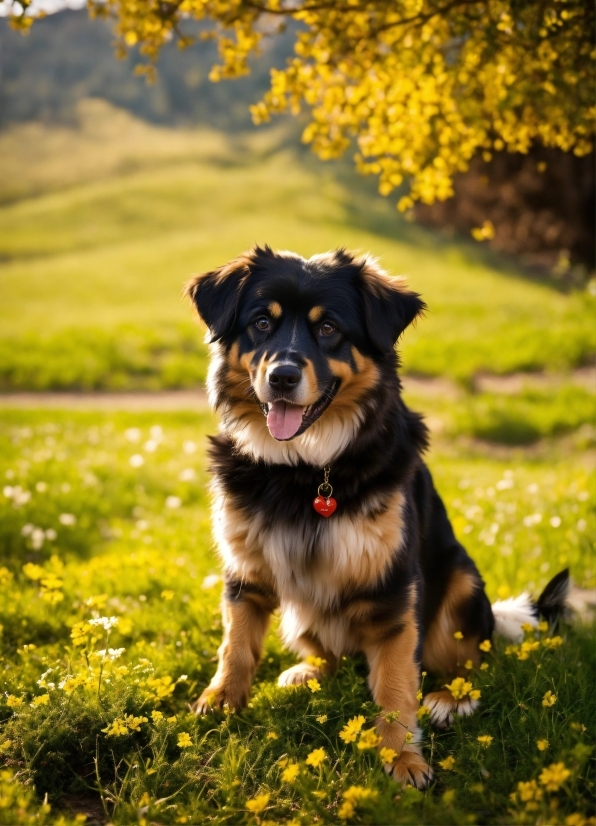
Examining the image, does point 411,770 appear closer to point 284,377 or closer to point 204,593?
point 284,377

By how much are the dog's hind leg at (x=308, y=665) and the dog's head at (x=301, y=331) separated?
3.38 feet

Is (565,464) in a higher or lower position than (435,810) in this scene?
lower

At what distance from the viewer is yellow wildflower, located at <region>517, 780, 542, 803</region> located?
103 inches

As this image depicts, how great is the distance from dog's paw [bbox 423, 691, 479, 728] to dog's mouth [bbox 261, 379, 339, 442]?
1390 mm

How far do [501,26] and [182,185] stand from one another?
2674cm

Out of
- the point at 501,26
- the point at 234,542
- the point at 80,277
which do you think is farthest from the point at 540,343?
the point at 80,277

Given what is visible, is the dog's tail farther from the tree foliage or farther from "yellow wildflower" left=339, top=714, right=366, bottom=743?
the tree foliage

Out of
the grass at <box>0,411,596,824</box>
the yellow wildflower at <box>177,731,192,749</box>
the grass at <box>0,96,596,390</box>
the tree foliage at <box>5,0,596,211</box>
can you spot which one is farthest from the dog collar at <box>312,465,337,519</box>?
the grass at <box>0,96,596,390</box>

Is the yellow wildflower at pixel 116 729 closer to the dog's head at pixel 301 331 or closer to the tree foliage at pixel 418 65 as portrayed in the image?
the dog's head at pixel 301 331

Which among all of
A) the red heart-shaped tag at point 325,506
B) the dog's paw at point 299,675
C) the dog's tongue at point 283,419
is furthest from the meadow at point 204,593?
the dog's tongue at point 283,419

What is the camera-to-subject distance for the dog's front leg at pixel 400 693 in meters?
3.14

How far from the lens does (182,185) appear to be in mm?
29422

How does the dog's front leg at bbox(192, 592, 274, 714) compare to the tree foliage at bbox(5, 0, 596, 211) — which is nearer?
the dog's front leg at bbox(192, 592, 274, 714)

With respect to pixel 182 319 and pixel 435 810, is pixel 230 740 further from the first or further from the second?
pixel 182 319
